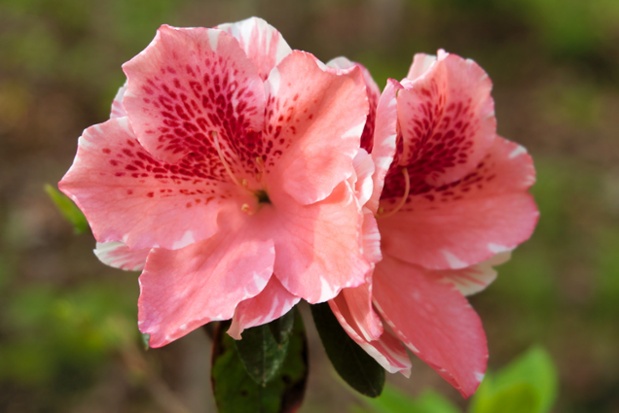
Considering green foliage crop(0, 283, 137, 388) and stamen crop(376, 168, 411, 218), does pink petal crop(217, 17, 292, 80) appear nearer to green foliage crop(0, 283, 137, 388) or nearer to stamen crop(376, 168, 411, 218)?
stamen crop(376, 168, 411, 218)

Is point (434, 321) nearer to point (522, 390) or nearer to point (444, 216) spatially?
point (444, 216)

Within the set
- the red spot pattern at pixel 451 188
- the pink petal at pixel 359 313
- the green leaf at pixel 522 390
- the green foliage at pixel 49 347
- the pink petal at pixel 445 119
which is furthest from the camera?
the green foliage at pixel 49 347

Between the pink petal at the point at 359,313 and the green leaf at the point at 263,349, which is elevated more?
the pink petal at the point at 359,313

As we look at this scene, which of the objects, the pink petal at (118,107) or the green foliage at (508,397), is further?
the green foliage at (508,397)

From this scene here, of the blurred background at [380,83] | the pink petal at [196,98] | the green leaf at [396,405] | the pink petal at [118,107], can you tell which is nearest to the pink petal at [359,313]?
the pink petal at [196,98]

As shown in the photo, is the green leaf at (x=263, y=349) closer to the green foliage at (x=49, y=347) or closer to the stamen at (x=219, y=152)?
the stamen at (x=219, y=152)

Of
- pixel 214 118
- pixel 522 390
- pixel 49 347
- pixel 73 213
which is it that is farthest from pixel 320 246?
pixel 49 347

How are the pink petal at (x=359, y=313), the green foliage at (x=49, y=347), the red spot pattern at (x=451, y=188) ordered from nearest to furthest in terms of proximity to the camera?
1. the pink petal at (x=359, y=313)
2. the red spot pattern at (x=451, y=188)
3. the green foliage at (x=49, y=347)
